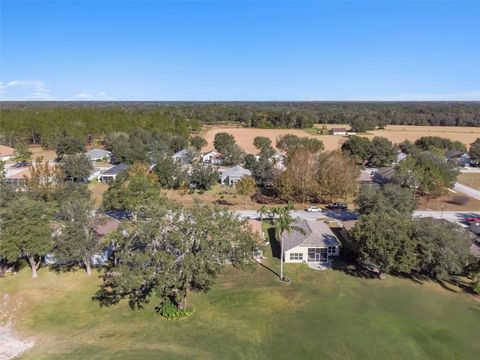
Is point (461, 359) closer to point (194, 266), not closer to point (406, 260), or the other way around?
point (406, 260)

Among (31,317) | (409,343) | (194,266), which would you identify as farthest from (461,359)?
(31,317)

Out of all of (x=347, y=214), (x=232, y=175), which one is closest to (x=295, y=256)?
(x=347, y=214)

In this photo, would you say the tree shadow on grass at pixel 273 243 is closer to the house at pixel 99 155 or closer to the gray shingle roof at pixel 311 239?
the gray shingle roof at pixel 311 239

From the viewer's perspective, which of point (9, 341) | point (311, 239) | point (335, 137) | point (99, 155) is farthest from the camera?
point (335, 137)

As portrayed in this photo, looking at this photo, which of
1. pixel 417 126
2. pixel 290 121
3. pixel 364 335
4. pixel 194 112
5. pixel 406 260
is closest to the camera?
pixel 364 335

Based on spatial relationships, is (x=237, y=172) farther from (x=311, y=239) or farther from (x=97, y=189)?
(x=311, y=239)

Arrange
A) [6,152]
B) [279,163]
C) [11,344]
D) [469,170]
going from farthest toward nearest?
[6,152] → [469,170] → [279,163] → [11,344]
